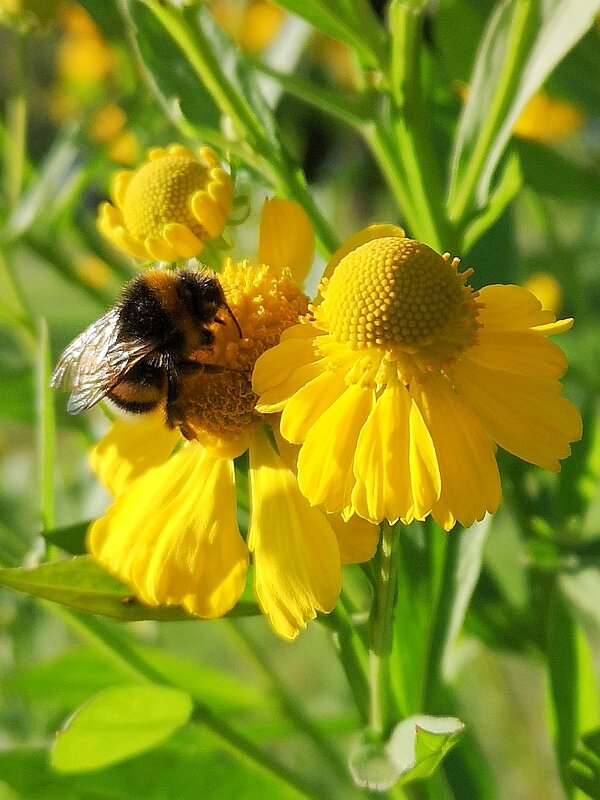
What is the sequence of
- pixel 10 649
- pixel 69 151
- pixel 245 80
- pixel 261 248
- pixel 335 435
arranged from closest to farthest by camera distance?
pixel 335 435
pixel 261 248
pixel 245 80
pixel 69 151
pixel 10 649

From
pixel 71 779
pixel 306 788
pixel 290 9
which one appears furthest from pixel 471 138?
pixel 71 779

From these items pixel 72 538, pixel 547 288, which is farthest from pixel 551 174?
pixel 547 288

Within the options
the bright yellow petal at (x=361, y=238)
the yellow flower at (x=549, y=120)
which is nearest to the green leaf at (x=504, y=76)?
the bright yellow petal at (x=361, y=238)

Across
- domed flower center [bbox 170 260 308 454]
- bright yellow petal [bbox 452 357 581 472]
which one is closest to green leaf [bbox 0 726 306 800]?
domed flower center [bbox 170 260 308 454]

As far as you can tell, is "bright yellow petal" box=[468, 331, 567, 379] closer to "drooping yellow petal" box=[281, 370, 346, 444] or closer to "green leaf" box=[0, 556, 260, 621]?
"drooping yellow petal" box=[281, 370, 346, 444]

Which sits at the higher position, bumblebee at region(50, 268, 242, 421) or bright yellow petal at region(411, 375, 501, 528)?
bright yellow petal at region(411, 375, 501, 528)

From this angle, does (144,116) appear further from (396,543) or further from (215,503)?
(396,543)

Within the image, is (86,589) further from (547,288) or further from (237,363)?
(547,288)

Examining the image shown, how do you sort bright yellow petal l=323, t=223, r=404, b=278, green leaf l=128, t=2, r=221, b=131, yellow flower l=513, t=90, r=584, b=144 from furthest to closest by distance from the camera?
1. yellow flower l=513, t=90, r=584, b=144
2. green leaf l=128, t=2, r=221, b=131
3. bright yellow petal l=323, t=223, r=404, b=278

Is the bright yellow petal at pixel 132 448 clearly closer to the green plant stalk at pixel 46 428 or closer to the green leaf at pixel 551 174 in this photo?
the green plant stalk at pixel 46 428
